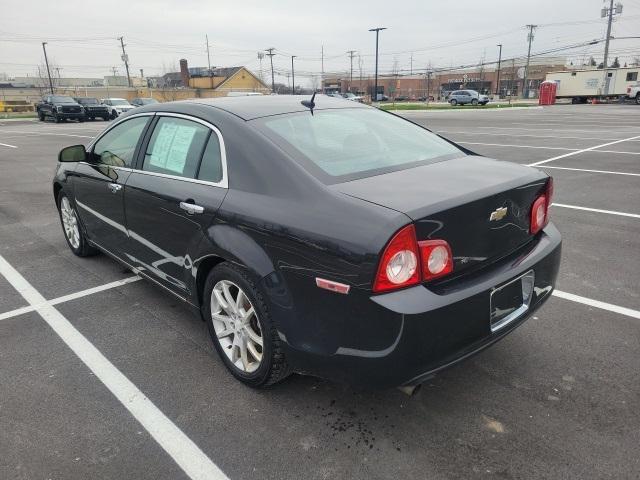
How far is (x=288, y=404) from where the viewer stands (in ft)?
9.09

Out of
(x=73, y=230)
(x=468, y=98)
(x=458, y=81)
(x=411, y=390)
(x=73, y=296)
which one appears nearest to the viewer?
(x=411, y=390)

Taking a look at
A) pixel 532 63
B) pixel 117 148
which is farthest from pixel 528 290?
pixel 532 63

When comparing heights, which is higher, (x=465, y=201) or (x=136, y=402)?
(x=465, y=201)

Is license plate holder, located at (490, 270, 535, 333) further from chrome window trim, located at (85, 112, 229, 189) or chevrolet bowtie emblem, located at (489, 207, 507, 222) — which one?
chrome window trim, located at (85, 112, 229, 189)

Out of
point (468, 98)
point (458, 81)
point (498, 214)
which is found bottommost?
point (468, 98)

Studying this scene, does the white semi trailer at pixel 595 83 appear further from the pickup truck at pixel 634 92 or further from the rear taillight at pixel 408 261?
the rear taillight at pixel 408 261

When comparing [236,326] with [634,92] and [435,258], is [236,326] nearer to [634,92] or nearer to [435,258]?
[435,258]

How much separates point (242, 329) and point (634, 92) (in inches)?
2109

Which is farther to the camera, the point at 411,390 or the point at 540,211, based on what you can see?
the point at 540,211

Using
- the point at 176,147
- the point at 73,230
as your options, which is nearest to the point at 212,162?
the point at 176,147

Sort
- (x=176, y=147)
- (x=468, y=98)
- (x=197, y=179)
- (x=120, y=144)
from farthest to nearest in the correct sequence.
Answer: (x=468, y=98), (x=120, y=144), (x=176, y=147), (x=197, y=179)

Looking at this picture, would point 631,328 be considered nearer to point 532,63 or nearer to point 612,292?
point 612,292

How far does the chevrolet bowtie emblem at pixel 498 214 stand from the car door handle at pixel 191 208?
5.18ft

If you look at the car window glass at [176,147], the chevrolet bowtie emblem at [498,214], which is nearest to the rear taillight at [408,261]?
the chevrolet bowtie emblem at [498,214]
